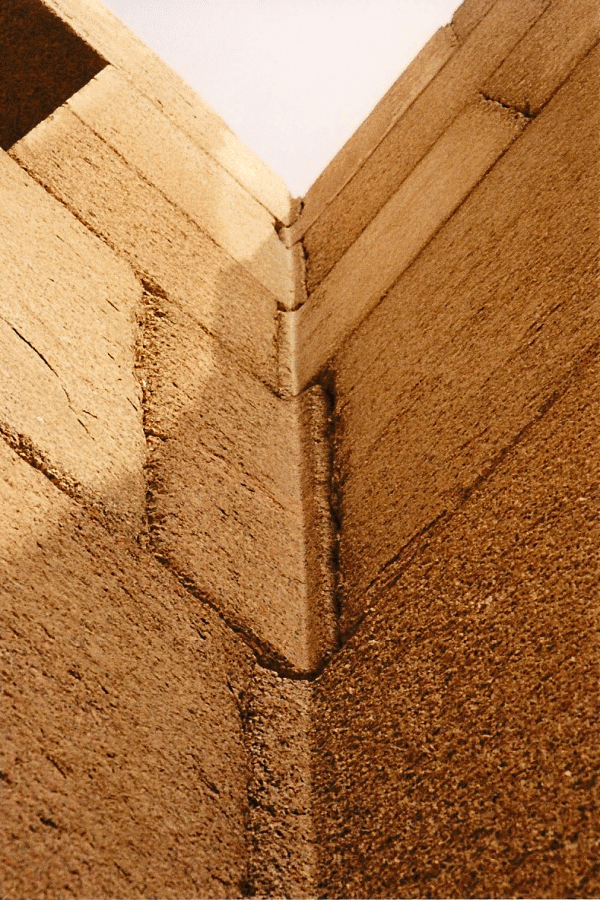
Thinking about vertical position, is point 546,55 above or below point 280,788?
above

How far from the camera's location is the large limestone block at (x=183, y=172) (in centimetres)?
203

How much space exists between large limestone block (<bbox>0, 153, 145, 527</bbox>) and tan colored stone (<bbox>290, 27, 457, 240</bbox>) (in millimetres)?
1050

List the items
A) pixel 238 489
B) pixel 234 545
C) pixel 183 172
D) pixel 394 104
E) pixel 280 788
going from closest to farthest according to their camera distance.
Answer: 1. pixel 280 788
2. pixel 234 545
3. pixel 238 489
4. pixel 183 172
5. pixel 394 104

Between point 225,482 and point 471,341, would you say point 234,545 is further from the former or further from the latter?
point 471,341

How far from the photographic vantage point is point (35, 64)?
2180mm

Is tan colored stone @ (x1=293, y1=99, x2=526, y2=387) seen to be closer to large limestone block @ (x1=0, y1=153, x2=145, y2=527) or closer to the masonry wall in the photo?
the masonry wall

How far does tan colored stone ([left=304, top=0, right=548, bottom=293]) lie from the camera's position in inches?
81.6

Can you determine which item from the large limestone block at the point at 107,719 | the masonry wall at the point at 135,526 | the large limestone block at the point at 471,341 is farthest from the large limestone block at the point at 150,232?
the large limestone block at the point at 107,719

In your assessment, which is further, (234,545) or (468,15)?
(468,15)

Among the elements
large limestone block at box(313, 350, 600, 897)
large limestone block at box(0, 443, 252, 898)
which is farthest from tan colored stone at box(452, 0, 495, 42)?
large limestone block at box(0, 443, 252, 898)

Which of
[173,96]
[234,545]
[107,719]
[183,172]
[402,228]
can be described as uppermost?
[402,228]

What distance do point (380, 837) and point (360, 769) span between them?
10 cm

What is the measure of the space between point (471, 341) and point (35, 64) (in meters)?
1.64

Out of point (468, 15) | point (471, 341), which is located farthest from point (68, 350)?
point (468, 15)
